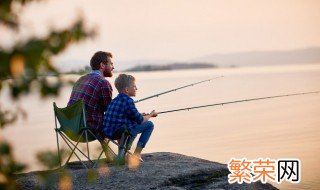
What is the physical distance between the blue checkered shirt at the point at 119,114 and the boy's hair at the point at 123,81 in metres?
0.08

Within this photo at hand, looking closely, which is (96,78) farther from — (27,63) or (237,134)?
(237,134)

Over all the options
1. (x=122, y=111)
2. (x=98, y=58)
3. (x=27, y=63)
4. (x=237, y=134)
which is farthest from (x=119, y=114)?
(x=237, y=134)

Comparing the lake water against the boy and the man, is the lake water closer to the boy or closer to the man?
the man

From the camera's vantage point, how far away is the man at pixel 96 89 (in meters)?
6.03

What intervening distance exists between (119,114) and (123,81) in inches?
13.6

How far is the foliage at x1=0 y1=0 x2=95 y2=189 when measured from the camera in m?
1.44

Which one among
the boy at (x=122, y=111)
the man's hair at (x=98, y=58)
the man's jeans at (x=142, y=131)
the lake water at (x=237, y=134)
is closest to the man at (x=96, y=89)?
the man's hair at (x=98, y=58)

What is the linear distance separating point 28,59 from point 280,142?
37.6 feet

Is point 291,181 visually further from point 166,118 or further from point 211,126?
point 166,118

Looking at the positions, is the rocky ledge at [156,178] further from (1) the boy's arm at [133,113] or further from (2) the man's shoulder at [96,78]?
(2) the man's shoulder at [96,78]

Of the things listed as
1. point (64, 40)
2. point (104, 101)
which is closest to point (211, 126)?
point (104, 101)

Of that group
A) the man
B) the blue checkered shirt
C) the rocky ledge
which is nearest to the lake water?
the man

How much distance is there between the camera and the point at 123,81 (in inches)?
231

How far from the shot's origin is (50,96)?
5.16 ft
